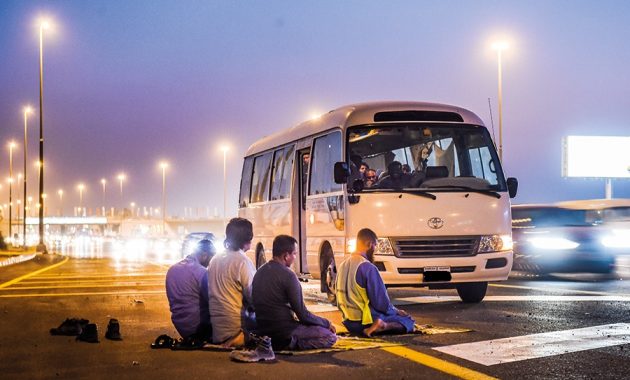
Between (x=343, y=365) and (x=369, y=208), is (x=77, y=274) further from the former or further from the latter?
(x=343, y=365)

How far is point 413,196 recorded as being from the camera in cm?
1390

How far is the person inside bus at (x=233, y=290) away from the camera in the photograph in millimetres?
9797

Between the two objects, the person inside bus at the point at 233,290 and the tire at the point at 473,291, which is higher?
the person inside bus at the point at 233,290

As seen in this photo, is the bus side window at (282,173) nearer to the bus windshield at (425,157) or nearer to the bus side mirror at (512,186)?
the bus windshield at (425,157)

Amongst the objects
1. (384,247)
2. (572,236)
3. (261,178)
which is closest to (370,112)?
(384,247)

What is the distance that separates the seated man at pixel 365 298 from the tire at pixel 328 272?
4.01m

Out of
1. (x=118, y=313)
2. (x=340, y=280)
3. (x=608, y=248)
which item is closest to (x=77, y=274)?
(x=118, y=313)

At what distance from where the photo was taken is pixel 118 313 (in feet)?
47.6

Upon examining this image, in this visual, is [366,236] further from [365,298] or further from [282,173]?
[282,173]

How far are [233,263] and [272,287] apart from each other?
56cm

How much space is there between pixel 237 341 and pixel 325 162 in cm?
617

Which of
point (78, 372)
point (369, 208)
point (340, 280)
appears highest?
point (369, 208)

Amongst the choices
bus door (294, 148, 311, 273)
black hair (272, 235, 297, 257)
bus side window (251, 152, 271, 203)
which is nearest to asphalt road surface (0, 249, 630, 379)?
bus door (294, 148, 311, 273)

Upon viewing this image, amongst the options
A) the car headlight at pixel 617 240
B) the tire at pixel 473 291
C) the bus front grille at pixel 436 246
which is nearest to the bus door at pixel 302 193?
the tire at pixel 473 291
